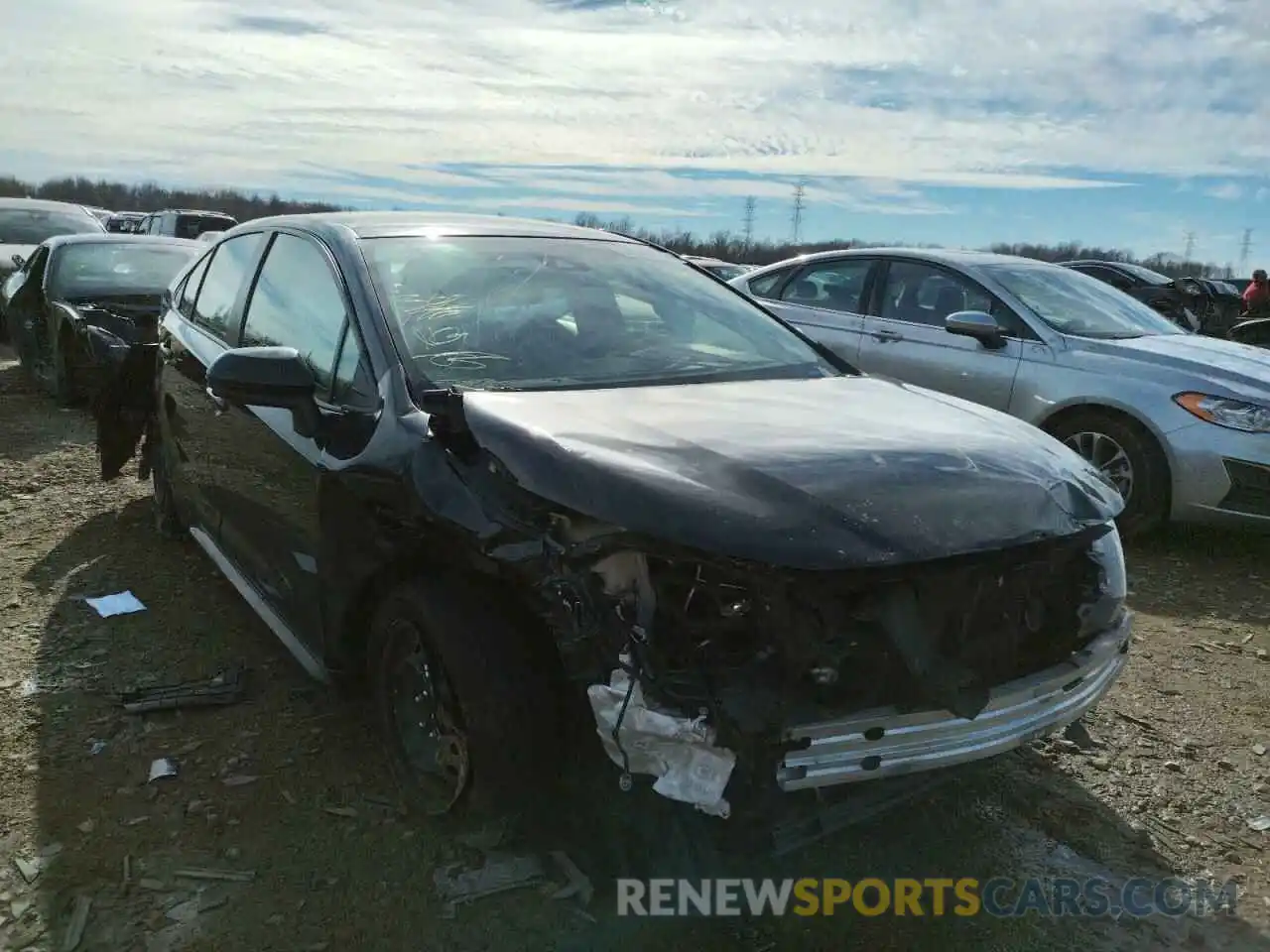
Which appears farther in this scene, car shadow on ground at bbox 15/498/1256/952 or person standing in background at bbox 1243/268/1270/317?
person standing in background at bbox 1243/268/1270/317

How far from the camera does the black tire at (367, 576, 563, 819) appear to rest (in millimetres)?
2314

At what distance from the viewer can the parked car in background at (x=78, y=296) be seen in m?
7.63

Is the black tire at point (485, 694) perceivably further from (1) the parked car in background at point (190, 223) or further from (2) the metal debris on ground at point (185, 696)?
(1) the parked car in background at point (190, 223)

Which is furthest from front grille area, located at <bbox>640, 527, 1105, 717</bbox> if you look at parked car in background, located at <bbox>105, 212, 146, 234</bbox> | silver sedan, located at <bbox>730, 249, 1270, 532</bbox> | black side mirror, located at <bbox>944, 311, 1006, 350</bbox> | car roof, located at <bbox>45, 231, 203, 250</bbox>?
parked car in background, located at <bbox>105, 212, 146, 234</bbox>

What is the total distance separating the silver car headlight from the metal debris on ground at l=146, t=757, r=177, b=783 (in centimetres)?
266

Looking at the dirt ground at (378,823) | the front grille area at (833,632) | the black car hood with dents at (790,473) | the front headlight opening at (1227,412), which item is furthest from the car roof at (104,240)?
the front grille area at (833,632)

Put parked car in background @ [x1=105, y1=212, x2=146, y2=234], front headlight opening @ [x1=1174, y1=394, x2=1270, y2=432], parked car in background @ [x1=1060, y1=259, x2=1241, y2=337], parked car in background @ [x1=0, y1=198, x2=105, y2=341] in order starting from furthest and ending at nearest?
1. parked car in background @ [x1=105, y1=212, x2=146, y2=234]
2. parked car in background @ [x1=1060, y1=259, x2=1241, y2=337]
3. parked car in background @ [x1=0, y1=198, x2=105, y2=341]
4. front headlight opening @ [x1=1174, y1=394, x2=1270, y2=432]

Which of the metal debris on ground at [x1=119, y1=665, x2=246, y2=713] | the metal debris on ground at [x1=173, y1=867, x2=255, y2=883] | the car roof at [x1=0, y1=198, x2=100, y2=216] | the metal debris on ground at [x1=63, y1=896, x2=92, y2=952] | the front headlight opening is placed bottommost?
the metal debris on ground at [x1=63, y1=896, x2=92, y2=952]

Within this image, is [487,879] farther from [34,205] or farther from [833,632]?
[34,205]

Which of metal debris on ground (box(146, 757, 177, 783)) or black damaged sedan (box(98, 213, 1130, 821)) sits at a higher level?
black damaged sedan (box(98, 213, 1130, 821))

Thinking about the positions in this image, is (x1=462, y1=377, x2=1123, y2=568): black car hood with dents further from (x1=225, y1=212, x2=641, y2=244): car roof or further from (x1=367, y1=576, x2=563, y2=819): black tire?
(x1=225, y1=212, x2=641, y2=244): car roof

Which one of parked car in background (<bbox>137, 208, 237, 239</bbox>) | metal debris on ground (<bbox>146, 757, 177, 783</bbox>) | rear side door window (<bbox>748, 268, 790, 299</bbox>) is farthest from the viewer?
parked car in background (<bbox>137, 208, 237, 239</bbox>)

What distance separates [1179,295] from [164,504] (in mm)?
14884

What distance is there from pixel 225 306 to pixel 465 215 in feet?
3.65
